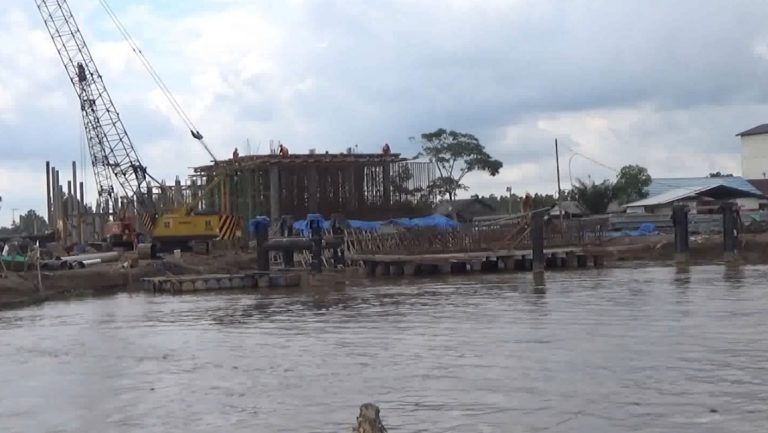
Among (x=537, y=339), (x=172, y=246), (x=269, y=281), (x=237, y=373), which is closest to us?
(x=237, y=373)

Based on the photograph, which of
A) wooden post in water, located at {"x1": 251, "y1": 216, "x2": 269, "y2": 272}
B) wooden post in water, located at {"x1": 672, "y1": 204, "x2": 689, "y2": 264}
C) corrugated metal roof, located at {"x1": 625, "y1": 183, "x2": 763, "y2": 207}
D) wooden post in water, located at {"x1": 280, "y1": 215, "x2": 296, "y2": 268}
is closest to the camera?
wooden post in water, located at {"x1": 251, "y1": 216, "x2": 269, "y2": 272}

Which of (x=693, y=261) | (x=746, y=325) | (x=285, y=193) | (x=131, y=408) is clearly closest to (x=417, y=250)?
(x=693, y=261)

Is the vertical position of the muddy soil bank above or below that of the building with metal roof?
Answer: below

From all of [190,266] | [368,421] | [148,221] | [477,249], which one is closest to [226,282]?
[190,266]

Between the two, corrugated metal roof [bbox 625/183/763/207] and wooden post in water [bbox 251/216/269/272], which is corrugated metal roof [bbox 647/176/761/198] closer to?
corrugated metal roof [bbox 625/183/763/207]

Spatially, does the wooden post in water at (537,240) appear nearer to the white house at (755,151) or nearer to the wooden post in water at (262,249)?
the wooden post in water at (262,249)

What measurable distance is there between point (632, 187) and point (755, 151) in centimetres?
1929

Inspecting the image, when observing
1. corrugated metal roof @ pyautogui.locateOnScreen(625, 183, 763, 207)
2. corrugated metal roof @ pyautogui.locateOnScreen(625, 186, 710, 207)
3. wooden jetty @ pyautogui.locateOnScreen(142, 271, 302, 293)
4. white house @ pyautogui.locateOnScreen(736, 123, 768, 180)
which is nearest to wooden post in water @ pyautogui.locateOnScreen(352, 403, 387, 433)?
wooden jetty @ pyautogui.locateOnScreen(142, 271, 302, 293)

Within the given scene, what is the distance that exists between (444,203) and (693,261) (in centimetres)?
2937

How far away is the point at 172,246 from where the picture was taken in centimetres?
5422

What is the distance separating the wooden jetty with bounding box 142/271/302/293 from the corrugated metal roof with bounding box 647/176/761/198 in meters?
37.3

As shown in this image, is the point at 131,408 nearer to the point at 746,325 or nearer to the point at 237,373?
the point at 237,373

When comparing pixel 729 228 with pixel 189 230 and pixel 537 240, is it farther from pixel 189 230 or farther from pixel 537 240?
pixel 189 230

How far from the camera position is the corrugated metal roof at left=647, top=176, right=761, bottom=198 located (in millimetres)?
70688
